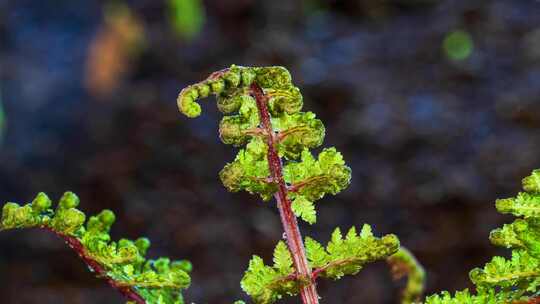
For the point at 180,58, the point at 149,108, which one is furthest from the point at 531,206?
the point at 180,58

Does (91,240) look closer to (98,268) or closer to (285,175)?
(98,268)

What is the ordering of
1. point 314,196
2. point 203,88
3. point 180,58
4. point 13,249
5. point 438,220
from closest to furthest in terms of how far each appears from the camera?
point 203,88, point 314,196, point 438,220, point 13,249, point 180,58

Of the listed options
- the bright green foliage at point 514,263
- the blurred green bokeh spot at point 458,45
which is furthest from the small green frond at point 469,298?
the blurred green bokeh spot at point 458,45

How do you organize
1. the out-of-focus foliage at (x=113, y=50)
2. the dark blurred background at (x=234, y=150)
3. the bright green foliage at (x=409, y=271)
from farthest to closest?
the out-of-focus foliage at (x=113, y=50)
the dark blurred background at (x=234, y=150)
the bright green foliage at (x=409, y=271)

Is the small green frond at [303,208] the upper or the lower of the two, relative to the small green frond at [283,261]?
upper

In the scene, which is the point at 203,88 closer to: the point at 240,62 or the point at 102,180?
the point at 102,180

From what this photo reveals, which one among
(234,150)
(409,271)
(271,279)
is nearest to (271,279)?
(271,279)

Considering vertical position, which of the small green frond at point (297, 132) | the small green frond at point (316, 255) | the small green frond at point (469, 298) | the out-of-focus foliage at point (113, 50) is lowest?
the small green frond at point (469, 298)

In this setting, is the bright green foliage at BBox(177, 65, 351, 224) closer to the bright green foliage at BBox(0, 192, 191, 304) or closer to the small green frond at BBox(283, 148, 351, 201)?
the small green frond at BBox(283, 148, 351, 201)

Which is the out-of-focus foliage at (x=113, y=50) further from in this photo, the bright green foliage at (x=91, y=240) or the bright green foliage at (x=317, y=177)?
the bright green foliage at (x=317, y=177)
